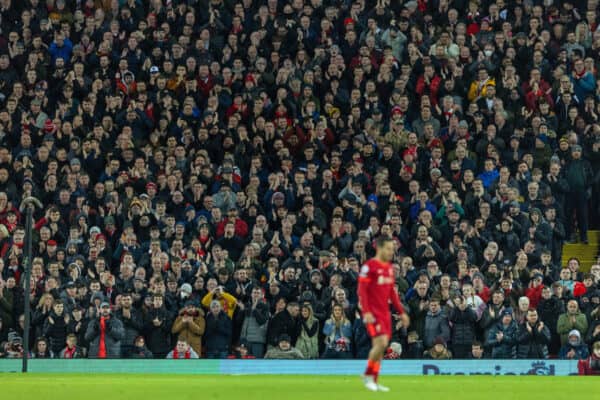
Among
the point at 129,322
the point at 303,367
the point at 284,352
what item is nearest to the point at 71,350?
the point at 129,322

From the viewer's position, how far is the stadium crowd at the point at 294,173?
78.6 feet

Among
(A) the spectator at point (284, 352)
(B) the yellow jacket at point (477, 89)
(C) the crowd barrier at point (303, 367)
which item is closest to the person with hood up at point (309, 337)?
(A) the spectator at point (284, 352)

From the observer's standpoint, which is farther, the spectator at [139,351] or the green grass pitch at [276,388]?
the spectator at [139,351]

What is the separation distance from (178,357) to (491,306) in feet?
19.9

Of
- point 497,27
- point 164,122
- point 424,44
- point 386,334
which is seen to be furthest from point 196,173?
point 386,334

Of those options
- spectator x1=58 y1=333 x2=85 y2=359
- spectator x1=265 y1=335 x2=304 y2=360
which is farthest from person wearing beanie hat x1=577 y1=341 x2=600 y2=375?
spectator x1=58 y1=333 x2=85 y2=359

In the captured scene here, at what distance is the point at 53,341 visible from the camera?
24.0m

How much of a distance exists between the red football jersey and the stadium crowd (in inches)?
302

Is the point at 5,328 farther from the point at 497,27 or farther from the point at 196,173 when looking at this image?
the point at 497,27

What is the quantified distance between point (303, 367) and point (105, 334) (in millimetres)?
3880

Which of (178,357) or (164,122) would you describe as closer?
(178,357)

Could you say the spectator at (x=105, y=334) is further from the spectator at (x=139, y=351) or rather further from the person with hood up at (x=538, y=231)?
the person with hood up at (x=538, y=231)

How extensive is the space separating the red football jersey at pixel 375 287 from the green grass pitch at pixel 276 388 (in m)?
1.08

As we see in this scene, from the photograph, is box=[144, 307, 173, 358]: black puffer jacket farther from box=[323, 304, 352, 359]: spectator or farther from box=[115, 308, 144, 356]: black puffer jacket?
box=[323, 304, 352, 359]: spectator
